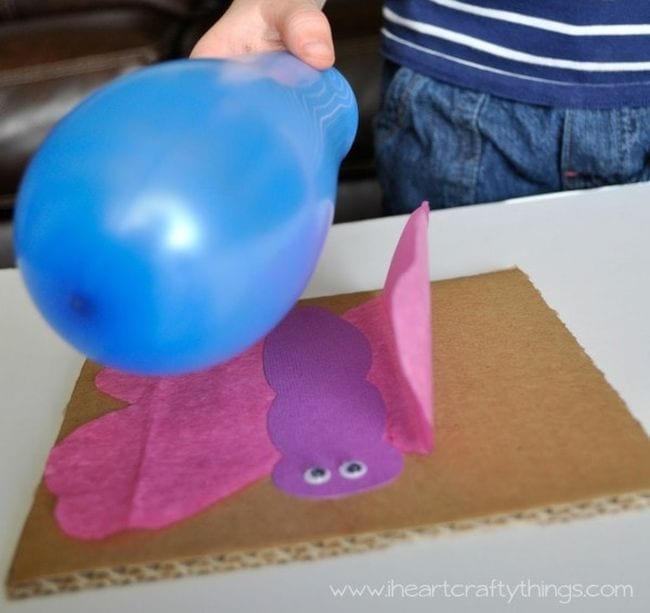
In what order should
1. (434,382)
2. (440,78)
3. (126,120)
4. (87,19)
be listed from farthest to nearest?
(87,19) < (440,78) < (434,382) < (126,120)

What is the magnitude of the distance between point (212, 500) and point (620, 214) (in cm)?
37

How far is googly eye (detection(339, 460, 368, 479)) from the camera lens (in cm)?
34

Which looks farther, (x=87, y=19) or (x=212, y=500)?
(x=87, y=19)

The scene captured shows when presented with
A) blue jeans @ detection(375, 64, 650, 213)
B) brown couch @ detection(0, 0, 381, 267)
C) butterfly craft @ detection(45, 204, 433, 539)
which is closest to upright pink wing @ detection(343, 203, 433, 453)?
butterfly craft @ detection(45, 204, 433, 539)

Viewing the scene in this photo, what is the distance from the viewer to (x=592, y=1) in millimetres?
594

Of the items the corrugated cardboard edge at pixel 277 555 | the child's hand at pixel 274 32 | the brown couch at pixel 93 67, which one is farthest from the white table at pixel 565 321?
the brown couch at pixel 93 67

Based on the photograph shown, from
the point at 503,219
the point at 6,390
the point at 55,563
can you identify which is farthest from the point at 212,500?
the point at 503,219

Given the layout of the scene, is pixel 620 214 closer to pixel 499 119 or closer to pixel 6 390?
pixel 499 119

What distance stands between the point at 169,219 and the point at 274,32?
0.24 meters

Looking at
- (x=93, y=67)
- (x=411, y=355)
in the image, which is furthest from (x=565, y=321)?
(x=93, y=67)

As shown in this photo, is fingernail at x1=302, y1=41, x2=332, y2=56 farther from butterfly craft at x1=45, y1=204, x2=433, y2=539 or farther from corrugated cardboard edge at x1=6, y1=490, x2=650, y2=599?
corrugated cardboard edge at x1=6, y1=490, x2=650, y2=599

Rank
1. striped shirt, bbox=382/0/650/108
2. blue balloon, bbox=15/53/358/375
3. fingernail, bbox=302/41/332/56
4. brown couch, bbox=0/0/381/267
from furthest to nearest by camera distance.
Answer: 1. brown couch, bbox=0/0/381/267
2. striped shirt, bbox=382/0/650/108
3. fingernail, bbox=302/41/332/56
4. blue balloon, bbox=15/53/358/375

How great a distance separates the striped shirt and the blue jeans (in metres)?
0.01

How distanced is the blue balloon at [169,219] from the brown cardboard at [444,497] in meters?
0.07
